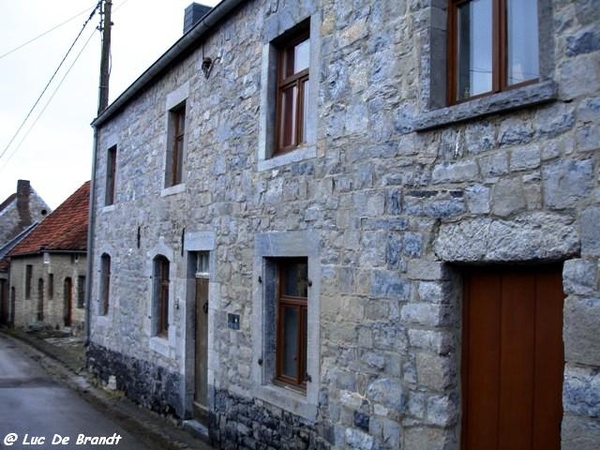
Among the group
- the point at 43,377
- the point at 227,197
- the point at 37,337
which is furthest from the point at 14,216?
the point at 227,197

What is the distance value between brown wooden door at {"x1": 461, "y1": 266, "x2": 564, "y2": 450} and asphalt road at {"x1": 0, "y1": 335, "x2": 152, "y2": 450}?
15.9 ft

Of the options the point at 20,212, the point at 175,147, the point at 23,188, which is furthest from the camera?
the point at 23,188

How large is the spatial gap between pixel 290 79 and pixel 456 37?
7.78 ft

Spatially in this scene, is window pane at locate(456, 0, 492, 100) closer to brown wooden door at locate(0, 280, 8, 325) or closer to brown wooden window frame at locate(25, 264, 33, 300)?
brown wooden window frame at locate(25, 264, 33, 300)

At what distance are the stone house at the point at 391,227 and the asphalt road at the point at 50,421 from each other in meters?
1.02

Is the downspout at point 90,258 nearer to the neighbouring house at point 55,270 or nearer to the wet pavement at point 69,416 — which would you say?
the wet pavement at point 69,416

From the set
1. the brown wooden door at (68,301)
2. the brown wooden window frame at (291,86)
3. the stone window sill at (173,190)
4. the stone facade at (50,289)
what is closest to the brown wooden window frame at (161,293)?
the stone window sill at (173,190)

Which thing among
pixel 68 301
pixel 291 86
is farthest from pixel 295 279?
pixel 68 301

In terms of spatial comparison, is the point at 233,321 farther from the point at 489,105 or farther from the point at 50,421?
the point at 489,105

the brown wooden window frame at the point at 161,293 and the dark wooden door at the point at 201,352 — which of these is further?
the brown wooden window frame at the point at 161,293

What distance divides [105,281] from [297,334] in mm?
7692

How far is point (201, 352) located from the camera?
334 inches

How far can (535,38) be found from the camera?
4.11 meters

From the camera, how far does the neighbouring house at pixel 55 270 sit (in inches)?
775
